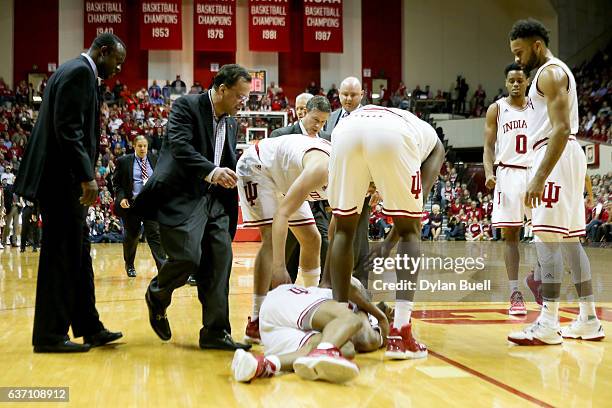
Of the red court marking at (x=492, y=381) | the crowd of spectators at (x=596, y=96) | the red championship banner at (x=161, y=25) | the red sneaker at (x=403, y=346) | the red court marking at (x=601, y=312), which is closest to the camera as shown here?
the red court marking at (x=492, y=381)

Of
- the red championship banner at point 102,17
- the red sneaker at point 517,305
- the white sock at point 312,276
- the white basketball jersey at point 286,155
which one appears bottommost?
the red sneaker at point 517,305

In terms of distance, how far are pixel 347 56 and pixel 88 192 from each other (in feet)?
84.9

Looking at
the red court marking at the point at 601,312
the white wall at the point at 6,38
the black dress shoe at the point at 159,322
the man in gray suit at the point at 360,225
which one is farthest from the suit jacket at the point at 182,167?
the white wall at the point at 6,38

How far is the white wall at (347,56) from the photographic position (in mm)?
28719

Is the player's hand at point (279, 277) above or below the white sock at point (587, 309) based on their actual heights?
above

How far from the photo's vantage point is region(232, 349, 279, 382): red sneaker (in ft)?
10.7

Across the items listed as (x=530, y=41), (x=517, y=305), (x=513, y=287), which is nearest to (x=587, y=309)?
(x=517, y=305)

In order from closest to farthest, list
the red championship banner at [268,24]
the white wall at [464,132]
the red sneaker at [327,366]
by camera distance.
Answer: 1. the red sneaker at [327,366]
2. the white wall at [464,132]
3. the red championship banner at [268,24]

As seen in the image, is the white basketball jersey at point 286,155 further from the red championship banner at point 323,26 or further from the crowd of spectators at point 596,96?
the red championship banner at point 323,26

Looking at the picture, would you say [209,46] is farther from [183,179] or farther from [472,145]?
[183,179]

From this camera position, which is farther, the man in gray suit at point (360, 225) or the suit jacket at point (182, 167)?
the man in gray suit at point (360, 225)

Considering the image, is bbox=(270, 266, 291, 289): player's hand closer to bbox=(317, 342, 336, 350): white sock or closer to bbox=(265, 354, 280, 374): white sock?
bbox=(265, 354, 280, 374): white sock

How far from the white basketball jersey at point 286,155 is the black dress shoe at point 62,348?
5.53 feet

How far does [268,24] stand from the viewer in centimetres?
2709
